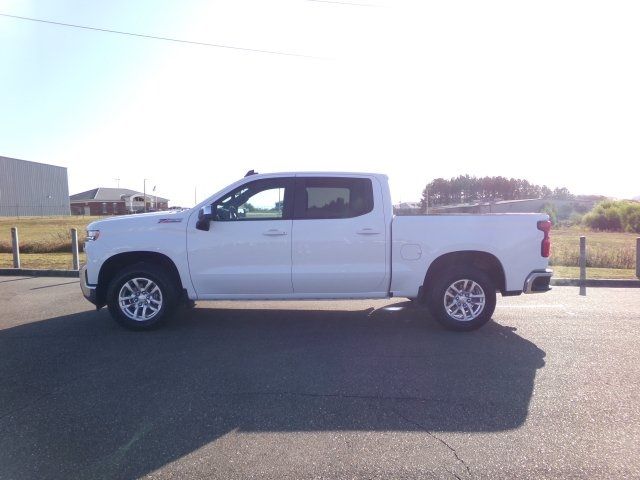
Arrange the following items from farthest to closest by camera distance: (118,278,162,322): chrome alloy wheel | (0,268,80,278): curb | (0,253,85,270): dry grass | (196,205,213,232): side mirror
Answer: (0,253,85,270): dry grass → (0,268,80,278): curb → (118,278,162,322): chrome alloy wheel → (196,205,213,232): side mirror

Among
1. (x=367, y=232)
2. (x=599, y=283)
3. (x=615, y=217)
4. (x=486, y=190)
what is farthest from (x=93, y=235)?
(x=486, y=190)

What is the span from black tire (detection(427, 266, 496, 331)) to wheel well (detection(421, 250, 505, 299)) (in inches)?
2.9

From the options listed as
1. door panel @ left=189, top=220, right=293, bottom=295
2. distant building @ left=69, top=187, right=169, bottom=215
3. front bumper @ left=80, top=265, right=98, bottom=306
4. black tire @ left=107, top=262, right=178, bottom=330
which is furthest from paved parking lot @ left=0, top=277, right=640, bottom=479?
distant building @ left=69, top=187, right=169, bottom=215

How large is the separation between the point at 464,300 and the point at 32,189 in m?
83.6

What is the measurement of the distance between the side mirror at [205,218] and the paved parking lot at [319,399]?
140 centimetres

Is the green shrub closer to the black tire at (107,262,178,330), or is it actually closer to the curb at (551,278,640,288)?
the curb at (551,278,640,288)

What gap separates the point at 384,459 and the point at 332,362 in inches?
75.7

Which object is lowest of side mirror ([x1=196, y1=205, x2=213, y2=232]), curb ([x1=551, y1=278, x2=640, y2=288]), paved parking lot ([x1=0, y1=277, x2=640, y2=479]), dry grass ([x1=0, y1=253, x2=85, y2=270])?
curb ([x1=551, y1=278, x2=640, y2=288])

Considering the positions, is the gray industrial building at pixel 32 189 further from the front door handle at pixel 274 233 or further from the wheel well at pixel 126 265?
the front door handle at pixel 274 233

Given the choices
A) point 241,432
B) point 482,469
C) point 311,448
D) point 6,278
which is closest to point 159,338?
point 241,432

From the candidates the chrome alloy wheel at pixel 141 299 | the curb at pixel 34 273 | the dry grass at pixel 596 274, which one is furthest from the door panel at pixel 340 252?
the curb at pixel 34 273

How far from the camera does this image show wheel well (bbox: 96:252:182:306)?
6336mm

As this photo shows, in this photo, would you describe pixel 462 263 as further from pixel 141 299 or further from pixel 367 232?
pixel 141 299

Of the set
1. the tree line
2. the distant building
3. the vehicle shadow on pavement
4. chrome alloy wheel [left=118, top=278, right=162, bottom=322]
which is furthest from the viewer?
the distant building
